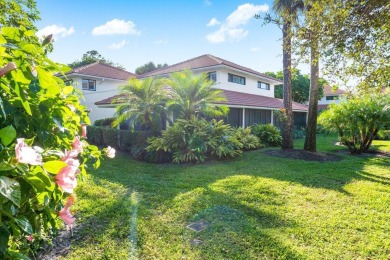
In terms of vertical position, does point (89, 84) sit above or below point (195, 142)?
above

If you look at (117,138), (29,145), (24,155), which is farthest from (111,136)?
(24,155)

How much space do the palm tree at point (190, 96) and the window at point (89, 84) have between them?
12.3 metres

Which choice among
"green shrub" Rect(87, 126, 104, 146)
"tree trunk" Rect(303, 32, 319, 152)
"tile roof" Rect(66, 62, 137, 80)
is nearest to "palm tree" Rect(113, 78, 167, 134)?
"green shrub" Rect(87, 126, 104, 146)

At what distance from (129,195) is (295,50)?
584cm

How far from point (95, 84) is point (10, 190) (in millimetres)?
22702

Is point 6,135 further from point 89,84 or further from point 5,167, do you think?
point 89,84

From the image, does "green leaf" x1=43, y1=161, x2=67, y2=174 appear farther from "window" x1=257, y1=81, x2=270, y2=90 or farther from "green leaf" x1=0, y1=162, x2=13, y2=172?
"window" x1=257, y1=81, x2=270, y2=90

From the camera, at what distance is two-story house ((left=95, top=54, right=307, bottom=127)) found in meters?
17.5

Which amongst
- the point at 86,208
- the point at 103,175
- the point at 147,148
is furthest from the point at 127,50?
the point at 86,208

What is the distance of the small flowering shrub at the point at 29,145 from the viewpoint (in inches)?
43.0

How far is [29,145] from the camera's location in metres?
1.36

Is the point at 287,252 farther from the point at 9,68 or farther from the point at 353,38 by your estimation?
the point at 353,38

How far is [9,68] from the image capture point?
1199 mm

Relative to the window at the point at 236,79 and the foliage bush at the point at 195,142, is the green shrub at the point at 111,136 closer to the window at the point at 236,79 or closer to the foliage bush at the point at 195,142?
the foliage bush at the point at 195,142
